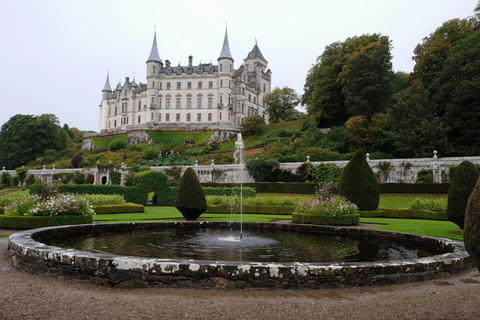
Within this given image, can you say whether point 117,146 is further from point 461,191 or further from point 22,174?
point 461,191

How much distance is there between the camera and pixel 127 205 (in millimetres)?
20031

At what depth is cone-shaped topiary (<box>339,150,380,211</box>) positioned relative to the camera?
17391 millimetres

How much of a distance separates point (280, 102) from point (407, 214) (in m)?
53.0

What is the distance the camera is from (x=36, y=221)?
447 inches

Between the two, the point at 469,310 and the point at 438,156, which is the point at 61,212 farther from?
the point at 438,156

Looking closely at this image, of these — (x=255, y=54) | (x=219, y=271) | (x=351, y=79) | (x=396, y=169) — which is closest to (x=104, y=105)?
(x=255, y=54)

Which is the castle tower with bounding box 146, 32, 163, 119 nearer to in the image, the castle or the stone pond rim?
the castle

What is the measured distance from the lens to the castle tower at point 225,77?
6694 centimetres

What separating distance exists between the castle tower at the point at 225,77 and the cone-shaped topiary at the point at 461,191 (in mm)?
57985

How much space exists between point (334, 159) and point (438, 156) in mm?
9272

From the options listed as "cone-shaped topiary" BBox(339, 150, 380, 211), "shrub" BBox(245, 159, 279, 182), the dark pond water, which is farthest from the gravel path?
"shrub" BBox(245, 159, 279, 182)

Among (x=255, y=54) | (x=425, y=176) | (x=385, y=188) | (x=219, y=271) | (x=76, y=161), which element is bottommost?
(x=219, y=271)

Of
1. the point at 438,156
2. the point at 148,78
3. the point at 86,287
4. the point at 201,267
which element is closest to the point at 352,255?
the point at 201,267

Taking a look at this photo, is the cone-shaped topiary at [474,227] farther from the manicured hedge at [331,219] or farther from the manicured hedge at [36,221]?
the manicured hedge at [36,221]
